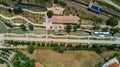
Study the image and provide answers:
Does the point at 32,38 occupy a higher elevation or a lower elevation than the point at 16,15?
lower

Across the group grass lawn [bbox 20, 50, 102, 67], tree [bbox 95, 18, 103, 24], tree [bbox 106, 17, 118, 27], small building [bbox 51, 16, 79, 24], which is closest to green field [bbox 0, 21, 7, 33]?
grass lawn [bbox 20, 50, 102, 67]

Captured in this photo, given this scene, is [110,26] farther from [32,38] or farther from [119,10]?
[32,38]

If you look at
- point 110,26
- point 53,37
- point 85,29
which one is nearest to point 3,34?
point 53,37

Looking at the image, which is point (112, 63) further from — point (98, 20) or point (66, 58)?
point (98, 20)

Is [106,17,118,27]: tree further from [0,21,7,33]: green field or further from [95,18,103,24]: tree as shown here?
[0,21,7,33]: green field

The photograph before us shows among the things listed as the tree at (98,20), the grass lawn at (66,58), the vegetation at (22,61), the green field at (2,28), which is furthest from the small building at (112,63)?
the green field at (2,28)

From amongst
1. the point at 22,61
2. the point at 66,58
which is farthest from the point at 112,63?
the point at 22,61

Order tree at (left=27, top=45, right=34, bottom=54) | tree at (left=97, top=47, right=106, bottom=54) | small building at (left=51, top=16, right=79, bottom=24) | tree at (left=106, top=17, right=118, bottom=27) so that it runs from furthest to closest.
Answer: small building at (left=51, top=16, right=79, bottom=24) → tree at (left=106, top=17, right=118, bottom=27) → tree at (left=97, top=47, right=106, bottom=54) → tree at (left=27, top=45, right=34, bottom=54)

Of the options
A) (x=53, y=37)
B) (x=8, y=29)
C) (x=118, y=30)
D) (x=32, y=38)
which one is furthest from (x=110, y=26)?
(x=8, y=29)
